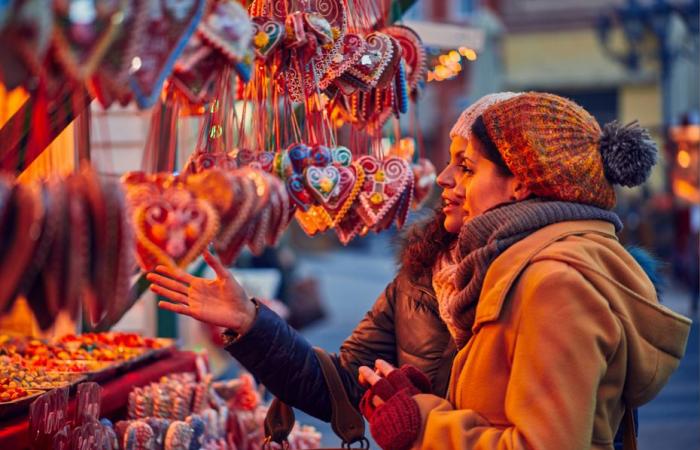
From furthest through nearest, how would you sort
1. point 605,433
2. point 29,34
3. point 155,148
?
1. point 155,148
2. point 605,433
3. point 29,34

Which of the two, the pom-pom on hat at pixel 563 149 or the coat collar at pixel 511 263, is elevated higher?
the pom-pom on hat at pixel 563 149

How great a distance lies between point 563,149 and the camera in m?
2.02

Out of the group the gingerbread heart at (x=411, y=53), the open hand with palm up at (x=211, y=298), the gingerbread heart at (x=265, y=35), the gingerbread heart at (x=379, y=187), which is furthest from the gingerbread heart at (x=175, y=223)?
the gingerbread heart at (x=411, y=53)

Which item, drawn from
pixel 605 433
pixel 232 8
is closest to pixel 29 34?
pixel 232 8

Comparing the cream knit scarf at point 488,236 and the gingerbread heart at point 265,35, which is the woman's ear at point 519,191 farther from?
the gingerbread heart at point 265,35

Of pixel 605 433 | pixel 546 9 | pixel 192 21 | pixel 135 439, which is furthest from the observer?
pixel 546 9

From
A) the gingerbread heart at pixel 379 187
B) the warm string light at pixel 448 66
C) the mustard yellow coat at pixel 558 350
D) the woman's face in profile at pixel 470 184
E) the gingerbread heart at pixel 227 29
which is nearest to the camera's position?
the gingerbread heart at pixel 227 29

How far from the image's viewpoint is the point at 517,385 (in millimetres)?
1874

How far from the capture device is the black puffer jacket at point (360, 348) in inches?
92.4

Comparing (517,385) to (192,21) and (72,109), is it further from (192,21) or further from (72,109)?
(72,109)

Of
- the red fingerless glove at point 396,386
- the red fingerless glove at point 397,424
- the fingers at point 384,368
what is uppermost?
the fingers at point 384,368

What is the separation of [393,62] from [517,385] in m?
0.94

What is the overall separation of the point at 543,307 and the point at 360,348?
0.79 meters

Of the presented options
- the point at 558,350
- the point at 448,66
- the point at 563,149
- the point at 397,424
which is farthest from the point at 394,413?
the point at 448,66
